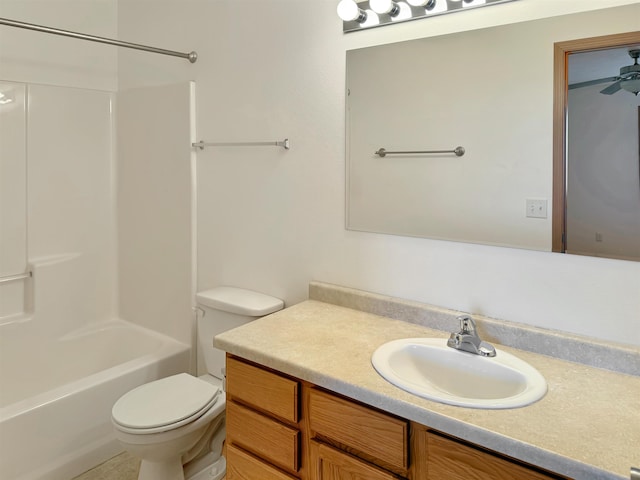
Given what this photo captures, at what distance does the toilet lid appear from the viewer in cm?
169

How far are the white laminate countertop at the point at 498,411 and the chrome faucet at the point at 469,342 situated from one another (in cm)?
12

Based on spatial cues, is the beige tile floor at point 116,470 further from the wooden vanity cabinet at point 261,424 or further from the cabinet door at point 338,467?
the cabinet door at point 338,467

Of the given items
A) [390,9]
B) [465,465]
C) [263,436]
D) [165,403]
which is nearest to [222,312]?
[165,403]

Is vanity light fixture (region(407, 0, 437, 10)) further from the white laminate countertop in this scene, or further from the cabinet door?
the cabinet door

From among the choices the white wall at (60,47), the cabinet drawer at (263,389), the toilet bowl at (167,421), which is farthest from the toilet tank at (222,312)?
the white wall at (60,47)

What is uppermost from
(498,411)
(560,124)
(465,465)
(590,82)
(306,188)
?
(590,82)

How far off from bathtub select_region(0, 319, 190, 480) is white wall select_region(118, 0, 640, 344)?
1.97ft

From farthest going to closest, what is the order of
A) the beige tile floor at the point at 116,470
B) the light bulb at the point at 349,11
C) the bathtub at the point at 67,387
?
the beige tile floor at the point at 116,470 → the bathtub at the point at 67,387 → the light bulb at the point at 349,11

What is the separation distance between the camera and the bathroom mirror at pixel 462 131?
1.35 meters

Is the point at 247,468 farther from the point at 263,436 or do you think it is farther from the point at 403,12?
the point at 403,12

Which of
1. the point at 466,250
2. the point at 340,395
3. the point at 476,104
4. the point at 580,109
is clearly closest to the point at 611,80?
the point at 580,109

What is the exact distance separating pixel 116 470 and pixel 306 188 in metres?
1.61

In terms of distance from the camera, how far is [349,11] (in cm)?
165

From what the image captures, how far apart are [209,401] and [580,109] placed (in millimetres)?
1680
